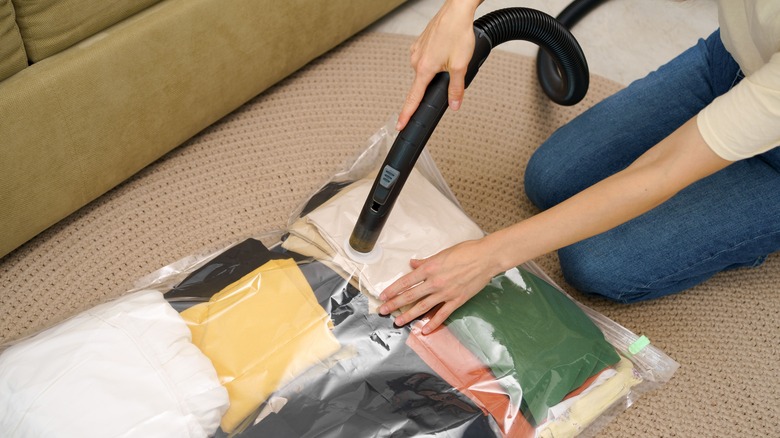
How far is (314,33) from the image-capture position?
4.72ft

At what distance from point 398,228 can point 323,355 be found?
218mm

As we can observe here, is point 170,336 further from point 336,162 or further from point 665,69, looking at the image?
point 665,69

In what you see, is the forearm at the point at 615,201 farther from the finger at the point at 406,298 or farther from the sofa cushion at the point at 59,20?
the sofa cushion at the point at 59,20

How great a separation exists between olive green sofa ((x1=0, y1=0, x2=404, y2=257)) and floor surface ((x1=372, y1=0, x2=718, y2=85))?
1.27 feet

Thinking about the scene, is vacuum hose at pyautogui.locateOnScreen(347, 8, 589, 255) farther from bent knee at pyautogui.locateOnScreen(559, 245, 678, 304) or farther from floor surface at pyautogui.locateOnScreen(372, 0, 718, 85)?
floor surface at pyautogui.locateOnScreen(372, 0, 718, 85)

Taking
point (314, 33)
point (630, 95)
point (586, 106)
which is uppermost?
point (314, 33)

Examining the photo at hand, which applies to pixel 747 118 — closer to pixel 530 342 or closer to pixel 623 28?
pixel 530 342

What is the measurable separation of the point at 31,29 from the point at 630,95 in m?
0.97

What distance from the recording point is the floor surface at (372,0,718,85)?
66.2 inches

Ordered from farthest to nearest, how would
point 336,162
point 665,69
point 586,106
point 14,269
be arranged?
1. point 586,106
2. point 336,162
3. point 665,69
4. point 14,269

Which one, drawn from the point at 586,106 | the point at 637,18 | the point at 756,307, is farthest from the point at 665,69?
the point at 637,18

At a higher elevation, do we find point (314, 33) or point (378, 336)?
point (314, 33)

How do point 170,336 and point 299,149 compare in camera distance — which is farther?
point 299,149

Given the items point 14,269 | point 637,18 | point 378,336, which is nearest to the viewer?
point 378,336
